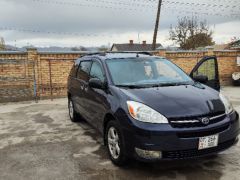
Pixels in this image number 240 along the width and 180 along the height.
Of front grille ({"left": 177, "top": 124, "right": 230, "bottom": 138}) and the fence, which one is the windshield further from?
the fence

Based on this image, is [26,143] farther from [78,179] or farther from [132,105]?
[132,105]

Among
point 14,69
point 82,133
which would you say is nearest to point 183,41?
point 14,69

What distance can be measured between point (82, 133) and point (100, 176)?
2440 mm

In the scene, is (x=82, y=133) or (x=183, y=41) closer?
(x=82, y=133)

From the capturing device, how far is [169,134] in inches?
157

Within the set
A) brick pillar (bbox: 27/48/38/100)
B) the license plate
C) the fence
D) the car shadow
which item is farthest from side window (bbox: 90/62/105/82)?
brick pillar (bbox: 27/48/38/100)

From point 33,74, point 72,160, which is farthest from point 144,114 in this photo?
point 33,74

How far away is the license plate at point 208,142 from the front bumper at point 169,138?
5 centimetres

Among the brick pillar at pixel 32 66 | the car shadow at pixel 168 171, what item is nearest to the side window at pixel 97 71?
the car shadow at pixel 168 171

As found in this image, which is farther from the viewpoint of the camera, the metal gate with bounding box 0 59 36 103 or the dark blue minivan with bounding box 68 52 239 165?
the metal gate with bounding box 0 59 36 103

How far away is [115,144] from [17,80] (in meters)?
8.21

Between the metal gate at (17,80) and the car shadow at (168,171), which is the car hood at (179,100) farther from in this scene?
the metal gate at (17,80)

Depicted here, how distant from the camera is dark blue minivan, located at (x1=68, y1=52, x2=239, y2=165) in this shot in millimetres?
4055

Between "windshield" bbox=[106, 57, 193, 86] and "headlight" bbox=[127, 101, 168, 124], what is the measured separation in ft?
2.67
